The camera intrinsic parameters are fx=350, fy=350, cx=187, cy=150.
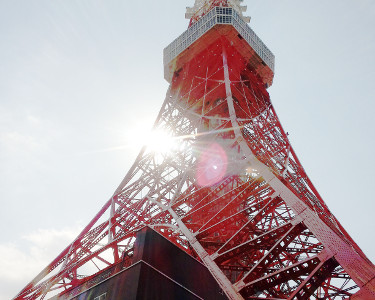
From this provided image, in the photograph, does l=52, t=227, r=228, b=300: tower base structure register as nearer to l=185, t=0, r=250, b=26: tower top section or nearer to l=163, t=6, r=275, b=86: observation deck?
l=163, t=6, r=275, b=86: observation deck

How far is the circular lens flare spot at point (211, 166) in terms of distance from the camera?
497 inches

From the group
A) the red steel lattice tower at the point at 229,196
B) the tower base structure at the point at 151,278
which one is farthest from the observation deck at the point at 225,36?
the tower base structure at the point at 151,278

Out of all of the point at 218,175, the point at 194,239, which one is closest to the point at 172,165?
the point at 218,175

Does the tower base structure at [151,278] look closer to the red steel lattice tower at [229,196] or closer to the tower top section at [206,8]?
the red steel lattice tower at [229,196]

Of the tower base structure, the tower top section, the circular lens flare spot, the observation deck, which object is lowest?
the tower base structure

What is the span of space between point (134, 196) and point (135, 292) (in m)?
7.99

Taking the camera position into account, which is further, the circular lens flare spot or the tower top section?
the tower top section

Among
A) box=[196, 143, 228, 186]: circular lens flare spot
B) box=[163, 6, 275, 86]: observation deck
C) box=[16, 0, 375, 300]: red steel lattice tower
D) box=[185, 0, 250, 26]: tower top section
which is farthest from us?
box=[185, 0, 250, 26]: tower top section

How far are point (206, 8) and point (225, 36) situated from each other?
17.9 ft

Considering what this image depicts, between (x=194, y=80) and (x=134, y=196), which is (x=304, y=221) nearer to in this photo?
(x=134, y=196)

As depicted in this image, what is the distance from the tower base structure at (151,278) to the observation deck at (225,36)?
1321 cm

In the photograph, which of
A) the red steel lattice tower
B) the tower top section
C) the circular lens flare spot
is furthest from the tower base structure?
the tower top section

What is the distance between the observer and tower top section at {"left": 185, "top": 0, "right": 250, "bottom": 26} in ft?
75.3

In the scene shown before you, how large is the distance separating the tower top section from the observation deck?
3.56 m
